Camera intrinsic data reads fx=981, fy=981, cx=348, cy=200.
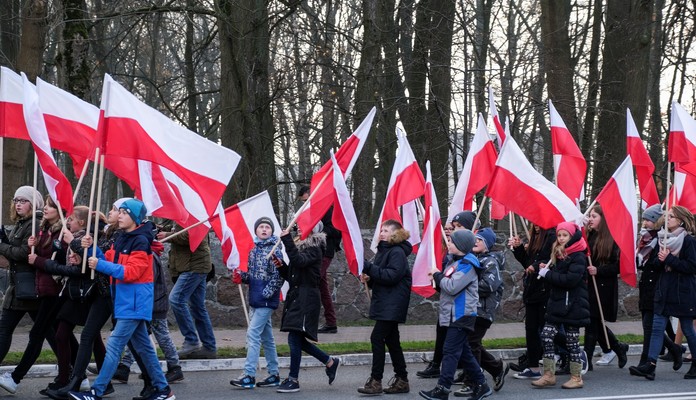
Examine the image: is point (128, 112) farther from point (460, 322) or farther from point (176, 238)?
point (460, 322)

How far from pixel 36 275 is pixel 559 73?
429 inches

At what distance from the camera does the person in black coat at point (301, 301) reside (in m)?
9.14

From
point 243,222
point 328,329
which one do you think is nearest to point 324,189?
point 243,222

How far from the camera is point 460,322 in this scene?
343 inches

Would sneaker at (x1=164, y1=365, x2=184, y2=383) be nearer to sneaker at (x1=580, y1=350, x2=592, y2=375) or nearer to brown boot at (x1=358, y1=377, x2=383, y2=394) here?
brown boot at (x1=358, y1=377, x2=383, y2=394)

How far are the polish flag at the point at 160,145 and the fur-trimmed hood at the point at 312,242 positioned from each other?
0.93 meters

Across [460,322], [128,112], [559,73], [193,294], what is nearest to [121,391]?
[193,294]

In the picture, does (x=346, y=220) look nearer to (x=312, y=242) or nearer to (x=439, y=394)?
(x=312, y=242)

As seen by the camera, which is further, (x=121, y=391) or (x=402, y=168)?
(x=402, y=168)

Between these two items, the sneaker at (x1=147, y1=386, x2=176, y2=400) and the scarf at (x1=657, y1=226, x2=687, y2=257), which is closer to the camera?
the sneaker at (x1=147, y1=386, x2=176, y2=400)

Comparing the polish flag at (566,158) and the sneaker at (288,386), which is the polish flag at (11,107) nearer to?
the sneaker at (288,386)

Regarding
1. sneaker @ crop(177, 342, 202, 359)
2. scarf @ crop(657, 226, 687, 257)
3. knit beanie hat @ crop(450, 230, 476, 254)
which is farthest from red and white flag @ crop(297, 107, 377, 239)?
scarf @ crop(657, 226, 687, 257)

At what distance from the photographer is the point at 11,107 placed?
930cm

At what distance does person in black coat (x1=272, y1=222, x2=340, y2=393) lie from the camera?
9141 millimetres
